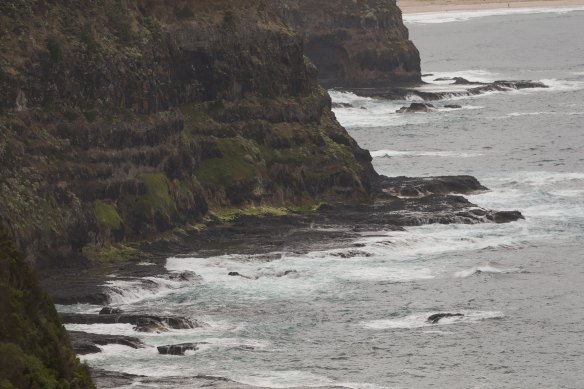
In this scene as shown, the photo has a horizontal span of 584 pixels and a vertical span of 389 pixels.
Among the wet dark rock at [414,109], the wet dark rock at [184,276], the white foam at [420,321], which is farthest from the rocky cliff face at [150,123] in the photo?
the wet dark rock at [414,109]

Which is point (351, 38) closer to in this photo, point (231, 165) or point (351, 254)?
point (231, 165)

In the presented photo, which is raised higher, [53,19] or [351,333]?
[53,19]

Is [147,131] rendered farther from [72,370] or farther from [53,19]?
[72,370]

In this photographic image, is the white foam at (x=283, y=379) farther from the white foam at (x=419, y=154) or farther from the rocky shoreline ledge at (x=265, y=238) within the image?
the white foam at (x=419, y=154)

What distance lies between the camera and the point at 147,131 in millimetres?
88688

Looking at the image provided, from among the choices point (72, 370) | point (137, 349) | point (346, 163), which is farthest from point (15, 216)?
point (72, 370)

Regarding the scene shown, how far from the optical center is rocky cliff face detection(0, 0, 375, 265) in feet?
269

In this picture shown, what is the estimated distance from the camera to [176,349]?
6575 centimetres

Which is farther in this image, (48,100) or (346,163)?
(346,163)

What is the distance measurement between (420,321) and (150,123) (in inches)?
912

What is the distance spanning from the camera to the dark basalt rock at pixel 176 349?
6569cm

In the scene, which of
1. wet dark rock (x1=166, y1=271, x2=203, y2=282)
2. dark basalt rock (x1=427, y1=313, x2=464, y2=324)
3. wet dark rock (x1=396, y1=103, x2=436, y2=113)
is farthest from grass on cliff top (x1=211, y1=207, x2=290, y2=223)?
wet dark rock (x1=396, y1=103, x2=436, y2=113)

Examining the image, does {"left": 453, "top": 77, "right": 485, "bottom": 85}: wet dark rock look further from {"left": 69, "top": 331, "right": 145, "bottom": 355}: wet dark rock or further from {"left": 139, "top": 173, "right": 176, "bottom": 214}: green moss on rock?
{"left": 69, "top": 331, "right": 145, "bottom": 355}: wet dark rock

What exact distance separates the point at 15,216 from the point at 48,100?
27.2 ft
